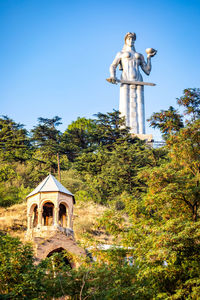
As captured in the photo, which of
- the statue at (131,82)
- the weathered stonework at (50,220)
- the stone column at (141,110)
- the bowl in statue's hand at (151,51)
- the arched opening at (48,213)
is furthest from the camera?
the bowl in statue's hand at (151,51)

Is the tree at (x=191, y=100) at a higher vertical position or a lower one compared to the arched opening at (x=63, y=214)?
higher

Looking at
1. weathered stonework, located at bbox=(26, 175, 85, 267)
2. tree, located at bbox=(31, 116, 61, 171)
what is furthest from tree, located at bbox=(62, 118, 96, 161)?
weathered stonework, located at bbox=(26, 175, 85, 267)

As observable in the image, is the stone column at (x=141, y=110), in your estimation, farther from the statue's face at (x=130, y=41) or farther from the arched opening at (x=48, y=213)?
the arched opening at (x=48, y=213)

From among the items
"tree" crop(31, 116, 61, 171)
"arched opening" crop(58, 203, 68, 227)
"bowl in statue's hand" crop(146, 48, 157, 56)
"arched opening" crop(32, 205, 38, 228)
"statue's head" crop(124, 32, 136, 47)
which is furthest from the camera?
"bowl in statue's hand" crop(146, 48, 157, 56)

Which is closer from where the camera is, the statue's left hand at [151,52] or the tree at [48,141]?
the tree at [48,141]

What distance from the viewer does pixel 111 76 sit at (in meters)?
39.0

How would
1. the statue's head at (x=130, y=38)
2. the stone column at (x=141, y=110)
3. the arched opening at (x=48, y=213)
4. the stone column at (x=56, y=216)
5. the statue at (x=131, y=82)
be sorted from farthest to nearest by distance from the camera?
the statue's head at (x=130, y=38)
the statue at (x=131, y=82)
the stone column at (x=141, y=110)
the arched opening at (x=48, y=213)
the stone column at (x=56, y=216)

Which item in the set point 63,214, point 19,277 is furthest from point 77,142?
point 19,277

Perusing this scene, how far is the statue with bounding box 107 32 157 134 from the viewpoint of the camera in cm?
3788

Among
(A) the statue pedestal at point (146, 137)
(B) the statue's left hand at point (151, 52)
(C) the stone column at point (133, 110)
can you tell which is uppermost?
(B) the statue's left hand at point (151, 52)

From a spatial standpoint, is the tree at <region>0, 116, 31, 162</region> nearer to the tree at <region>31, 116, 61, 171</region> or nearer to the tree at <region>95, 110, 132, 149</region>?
the tree at <region>31, 116, 61, 171</region>

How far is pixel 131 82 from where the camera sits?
3922 centimetres

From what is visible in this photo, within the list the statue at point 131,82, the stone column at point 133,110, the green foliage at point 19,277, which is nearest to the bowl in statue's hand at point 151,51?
the statue at point 131,82

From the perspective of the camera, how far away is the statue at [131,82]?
37.9 meters
